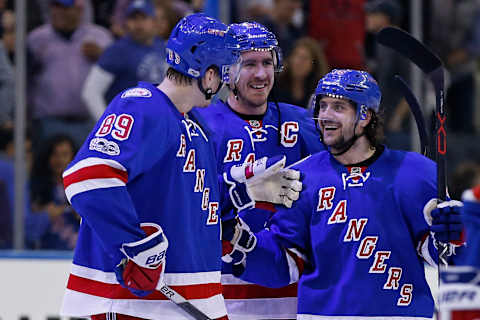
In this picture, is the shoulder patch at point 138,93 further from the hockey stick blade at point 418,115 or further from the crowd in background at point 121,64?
the crowd in background at point 121,64

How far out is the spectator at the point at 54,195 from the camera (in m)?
4.76

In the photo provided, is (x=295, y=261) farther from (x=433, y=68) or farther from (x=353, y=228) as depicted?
(x=433, y=68)

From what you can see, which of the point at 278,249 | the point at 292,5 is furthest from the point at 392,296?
the point at 292,5

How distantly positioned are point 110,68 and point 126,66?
0.08m

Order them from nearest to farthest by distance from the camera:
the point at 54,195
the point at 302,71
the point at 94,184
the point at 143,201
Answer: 1. the point at 94,184
2. the point at 143,201
3. the point at 302,71
4. the point at 54,195

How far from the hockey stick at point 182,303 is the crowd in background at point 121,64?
224 cm

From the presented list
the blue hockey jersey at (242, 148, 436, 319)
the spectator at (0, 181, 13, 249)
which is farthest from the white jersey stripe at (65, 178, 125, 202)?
the spectator at (0, 181, 13, 249)

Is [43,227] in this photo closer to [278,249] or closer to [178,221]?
[278,249]

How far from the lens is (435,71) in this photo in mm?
2971

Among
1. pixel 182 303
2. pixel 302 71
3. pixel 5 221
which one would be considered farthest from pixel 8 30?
pixel 182 303

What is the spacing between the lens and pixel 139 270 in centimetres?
244

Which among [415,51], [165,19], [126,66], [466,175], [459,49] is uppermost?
[165,19]

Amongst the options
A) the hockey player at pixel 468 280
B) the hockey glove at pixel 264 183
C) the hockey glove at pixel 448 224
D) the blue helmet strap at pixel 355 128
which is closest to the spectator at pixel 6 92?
the hockey glove at pixel 264 183

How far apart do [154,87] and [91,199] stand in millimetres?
403
